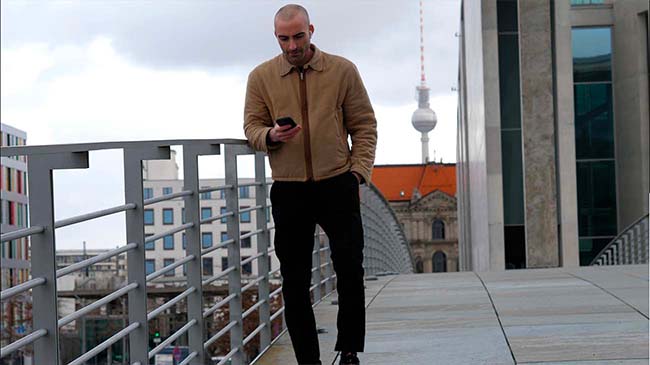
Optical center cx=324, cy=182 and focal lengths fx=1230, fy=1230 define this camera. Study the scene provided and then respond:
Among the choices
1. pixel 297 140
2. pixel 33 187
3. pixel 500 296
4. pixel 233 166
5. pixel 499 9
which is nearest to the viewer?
pixel 33 187

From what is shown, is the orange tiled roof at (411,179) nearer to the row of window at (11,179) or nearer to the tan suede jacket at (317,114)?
the row of window at (11,179)

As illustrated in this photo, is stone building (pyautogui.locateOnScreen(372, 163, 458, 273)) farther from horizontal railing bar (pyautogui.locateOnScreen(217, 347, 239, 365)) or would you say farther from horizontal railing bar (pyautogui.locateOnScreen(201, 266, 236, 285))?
horizontal railing bar (pyautogui.locateOnScreen(217, 347, 239, 365))

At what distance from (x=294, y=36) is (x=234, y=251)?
1.78m

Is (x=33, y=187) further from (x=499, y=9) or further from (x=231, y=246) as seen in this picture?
(x=499, y=9)

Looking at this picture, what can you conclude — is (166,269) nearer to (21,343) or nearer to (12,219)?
(21,343)

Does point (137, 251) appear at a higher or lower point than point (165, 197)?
lower

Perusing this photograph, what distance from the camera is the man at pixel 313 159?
5.27 m

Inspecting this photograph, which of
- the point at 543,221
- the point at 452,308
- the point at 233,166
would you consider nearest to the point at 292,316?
the point at 233,166

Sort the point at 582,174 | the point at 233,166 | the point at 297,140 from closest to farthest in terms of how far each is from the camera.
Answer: the point at 297,140, the point at 233,166, the point at 582,174

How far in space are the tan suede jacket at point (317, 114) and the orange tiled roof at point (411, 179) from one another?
131m

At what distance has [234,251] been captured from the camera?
21.4ft

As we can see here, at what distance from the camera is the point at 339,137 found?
5.30 m

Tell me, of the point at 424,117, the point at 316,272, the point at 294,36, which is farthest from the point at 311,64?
the point at 424,117

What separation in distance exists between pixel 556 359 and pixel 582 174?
23.8 metres
